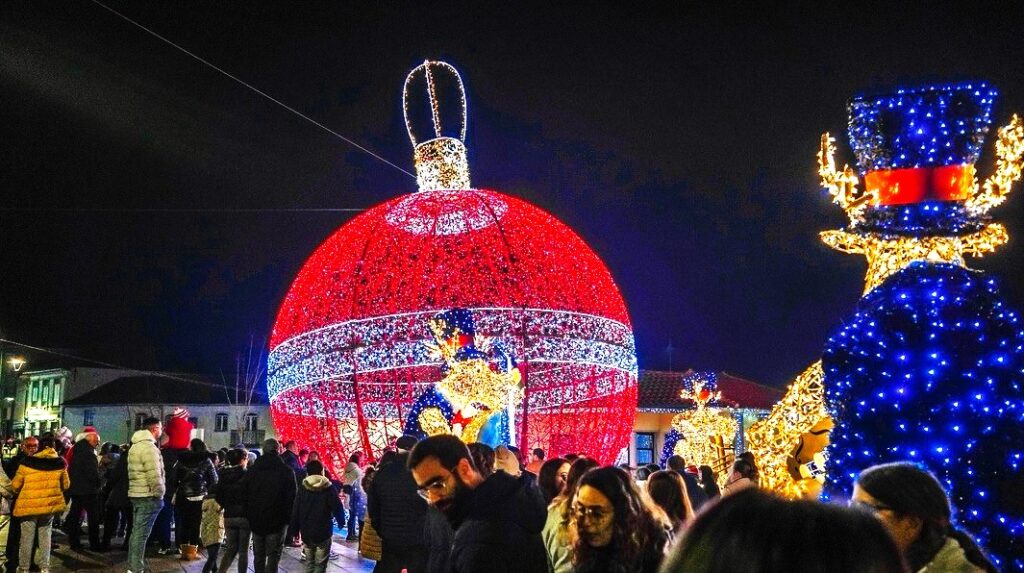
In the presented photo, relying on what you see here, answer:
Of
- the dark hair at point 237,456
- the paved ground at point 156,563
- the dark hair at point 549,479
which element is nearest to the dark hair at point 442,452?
the dark hair at point 549,479

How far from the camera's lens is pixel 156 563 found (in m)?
12.2

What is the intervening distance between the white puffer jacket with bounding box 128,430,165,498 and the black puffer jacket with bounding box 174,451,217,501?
7.28 feet

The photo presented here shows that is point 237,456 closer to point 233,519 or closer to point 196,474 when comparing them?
point 233,519

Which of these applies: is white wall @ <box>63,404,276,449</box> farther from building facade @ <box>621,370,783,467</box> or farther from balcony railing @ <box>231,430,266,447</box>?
building facade @ <box>621,370,783,467</box>

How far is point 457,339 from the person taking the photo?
1373cm

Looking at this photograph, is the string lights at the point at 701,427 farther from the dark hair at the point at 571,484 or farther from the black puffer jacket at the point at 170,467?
the dark hair at the point at 571,484

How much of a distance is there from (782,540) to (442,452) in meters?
2.58

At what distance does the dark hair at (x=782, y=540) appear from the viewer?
126cm

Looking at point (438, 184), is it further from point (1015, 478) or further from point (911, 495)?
point (911, 495)

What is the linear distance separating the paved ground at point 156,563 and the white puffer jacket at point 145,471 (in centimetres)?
186

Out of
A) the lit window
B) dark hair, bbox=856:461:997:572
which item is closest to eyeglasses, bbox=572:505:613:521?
dark hair, bbox=856:461:997:572

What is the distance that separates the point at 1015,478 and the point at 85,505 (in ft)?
38.6

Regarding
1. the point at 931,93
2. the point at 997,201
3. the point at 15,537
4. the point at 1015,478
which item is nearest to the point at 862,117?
the point at 931,93

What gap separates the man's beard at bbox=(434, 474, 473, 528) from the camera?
3645 mm
